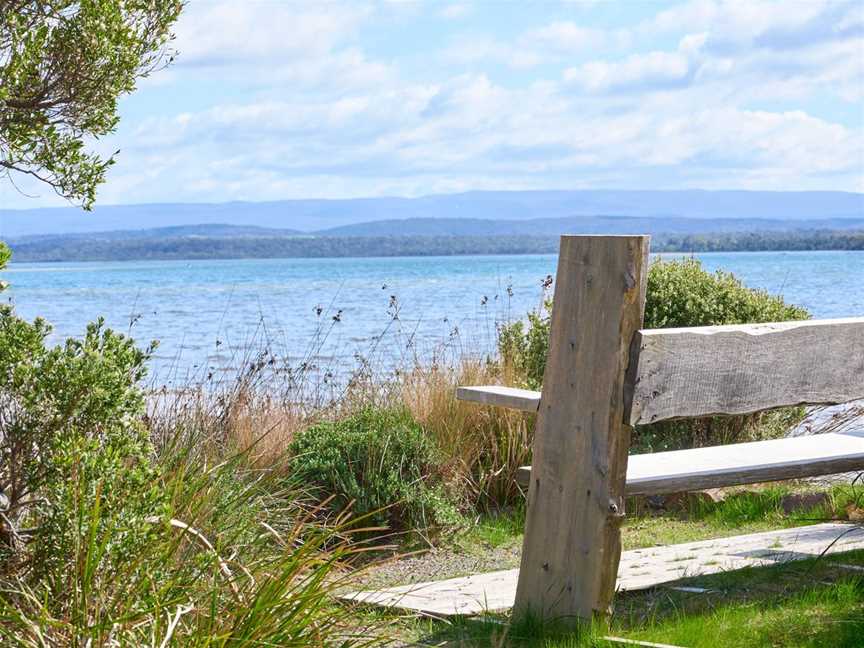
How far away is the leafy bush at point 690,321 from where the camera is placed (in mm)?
8125

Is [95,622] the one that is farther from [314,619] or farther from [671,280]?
[671,280]

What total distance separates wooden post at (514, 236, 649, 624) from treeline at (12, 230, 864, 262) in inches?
3089

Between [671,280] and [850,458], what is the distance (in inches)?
138

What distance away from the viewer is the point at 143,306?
39.2 meters

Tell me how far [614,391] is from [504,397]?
6.96 feet

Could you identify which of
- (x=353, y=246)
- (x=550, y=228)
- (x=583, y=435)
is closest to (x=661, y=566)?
(x=583, y=435)

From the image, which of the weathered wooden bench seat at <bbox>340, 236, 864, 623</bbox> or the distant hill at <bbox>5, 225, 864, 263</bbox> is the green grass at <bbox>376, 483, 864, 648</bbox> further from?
the distant hill at <bbox>5, 225, 864, 263</bbox>

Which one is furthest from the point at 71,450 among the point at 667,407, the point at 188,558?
the point at 667,407

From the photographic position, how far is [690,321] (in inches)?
324

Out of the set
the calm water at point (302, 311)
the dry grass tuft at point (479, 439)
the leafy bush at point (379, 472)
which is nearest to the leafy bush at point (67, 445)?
the leafy bush at point (379, 472)

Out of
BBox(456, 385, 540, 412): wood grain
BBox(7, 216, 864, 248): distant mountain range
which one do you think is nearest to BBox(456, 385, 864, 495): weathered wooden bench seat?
BBox(456, 385, 540, 412): wood grain

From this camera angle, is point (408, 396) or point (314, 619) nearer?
point (314, 619)

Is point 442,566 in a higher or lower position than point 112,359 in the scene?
lower

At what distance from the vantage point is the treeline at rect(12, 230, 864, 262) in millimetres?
86625
